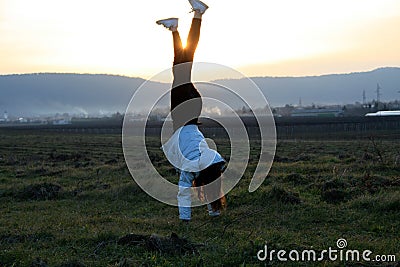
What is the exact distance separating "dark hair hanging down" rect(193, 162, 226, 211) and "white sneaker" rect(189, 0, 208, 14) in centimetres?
Answer: 258

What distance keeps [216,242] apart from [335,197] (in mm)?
4197

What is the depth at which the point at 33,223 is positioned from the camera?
8.83m

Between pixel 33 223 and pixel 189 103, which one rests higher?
pixel 189 103

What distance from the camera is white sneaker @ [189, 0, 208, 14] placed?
784 centimetres

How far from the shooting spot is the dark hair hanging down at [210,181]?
791 centimetres

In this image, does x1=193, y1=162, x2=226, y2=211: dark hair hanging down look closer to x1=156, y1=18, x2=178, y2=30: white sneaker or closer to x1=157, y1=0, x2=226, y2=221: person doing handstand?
x1=157, y1=0, x2=226, y2=221: person doing handstand

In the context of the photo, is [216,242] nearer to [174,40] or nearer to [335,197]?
[174,40]

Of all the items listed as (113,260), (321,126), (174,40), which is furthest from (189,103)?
(321,126)

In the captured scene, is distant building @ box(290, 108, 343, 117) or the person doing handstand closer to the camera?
the person doing handstand

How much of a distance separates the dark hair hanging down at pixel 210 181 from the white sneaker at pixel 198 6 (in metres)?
2.58

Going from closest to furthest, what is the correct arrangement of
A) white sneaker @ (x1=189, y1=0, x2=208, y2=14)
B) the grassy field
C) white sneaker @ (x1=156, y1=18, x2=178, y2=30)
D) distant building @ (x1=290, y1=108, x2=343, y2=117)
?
the grassy field < white sneaker @ (x1=189, y1=0, x2=208, y2=14) < white sneaker @ (x1=156, y1=18, x2=178, y2=30) < distant building @ (x1=290, y1=108, x2=343, y2=117)

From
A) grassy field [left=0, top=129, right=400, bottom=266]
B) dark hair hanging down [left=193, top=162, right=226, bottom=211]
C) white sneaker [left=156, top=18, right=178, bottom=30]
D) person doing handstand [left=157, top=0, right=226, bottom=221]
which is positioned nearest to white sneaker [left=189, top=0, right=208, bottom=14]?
person doing handstand [left=157, top=0, right=226, bottom=221]

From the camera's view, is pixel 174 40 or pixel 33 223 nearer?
pixel 174 40

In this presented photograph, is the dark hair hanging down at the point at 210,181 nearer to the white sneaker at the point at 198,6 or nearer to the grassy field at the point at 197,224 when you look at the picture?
the grassy field at the point at 197,224
